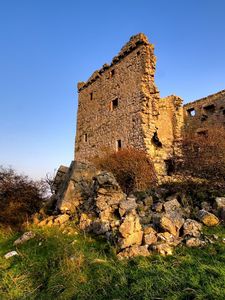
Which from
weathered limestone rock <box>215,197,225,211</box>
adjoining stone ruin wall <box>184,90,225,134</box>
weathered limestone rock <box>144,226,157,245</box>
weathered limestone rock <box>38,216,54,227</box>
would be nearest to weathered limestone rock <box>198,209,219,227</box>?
weathered limestone rock <box>215,197,225,211</box>

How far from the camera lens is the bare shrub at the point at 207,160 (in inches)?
328

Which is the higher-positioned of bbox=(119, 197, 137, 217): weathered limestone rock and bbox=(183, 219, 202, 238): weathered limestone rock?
bbox=(119, 197, 137, 217): weathered limestone rock

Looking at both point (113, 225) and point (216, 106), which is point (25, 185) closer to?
point (113, 225)

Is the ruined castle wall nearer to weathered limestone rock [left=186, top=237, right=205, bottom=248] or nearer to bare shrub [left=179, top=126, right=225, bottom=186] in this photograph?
bare shrub [left=179, top=126, right=225, bottom=186]

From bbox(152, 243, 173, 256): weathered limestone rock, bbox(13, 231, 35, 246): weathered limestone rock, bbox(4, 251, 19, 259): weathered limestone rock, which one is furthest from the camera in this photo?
bbox(13, 231, 35, 246): weathered limestone rock

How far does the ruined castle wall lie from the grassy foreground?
9329mm

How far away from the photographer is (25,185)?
877 cm

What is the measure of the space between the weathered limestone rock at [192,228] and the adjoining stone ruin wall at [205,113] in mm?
14311

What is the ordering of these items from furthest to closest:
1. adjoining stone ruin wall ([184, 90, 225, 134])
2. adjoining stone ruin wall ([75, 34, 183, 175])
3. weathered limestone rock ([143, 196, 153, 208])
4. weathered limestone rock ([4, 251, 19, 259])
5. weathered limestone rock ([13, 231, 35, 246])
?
1. adjoining stone ruin wall ([184, 90, 225, 134])
2. adjoining stone ruin wall ([75, 34, 183, 175])
3. weathered limestone rock ([143, 196, 153, 208])
4. weathered limestone rock ([13, 231, 35, 246])
5. weathered limestone rock ([4, 251, 19, 259])

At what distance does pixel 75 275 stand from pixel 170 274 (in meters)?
1.50

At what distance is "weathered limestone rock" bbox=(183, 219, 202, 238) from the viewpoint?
5.16 meters

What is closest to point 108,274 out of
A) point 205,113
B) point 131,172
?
point 131,172

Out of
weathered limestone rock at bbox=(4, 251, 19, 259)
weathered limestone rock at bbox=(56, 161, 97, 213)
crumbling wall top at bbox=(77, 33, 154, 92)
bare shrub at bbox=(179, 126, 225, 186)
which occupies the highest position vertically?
crumbling wall top at bbox=(77, 33, 154, 92)

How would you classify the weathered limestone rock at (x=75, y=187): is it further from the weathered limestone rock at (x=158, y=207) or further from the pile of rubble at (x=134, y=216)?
the weathered limestone rock at (x=158, y=207)
